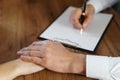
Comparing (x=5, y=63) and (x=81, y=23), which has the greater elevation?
(x=81, y=23)

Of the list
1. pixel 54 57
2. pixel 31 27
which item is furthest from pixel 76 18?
pixel 54 57

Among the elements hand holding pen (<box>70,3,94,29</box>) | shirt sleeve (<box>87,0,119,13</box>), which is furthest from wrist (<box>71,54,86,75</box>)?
shirt sleeve (<box>87,0,119,13</box>)

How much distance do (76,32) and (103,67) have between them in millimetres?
310

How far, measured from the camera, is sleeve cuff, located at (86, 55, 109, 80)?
2.80ft

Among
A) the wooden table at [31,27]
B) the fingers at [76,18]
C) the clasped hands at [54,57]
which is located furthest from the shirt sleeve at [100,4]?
the clasped hands at [54,57]

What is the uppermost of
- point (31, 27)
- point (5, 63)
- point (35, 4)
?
point (35, 4)

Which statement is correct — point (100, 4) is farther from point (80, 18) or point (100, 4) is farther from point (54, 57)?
point (54, 57)

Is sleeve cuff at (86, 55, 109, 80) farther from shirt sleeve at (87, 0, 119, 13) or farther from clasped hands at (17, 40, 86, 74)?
shirt sleeve at (87, 0, 119, 13)

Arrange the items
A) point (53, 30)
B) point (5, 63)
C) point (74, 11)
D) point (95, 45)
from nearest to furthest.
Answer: point (5, 63), point (95, 45), point (53, 30), point (74, 11)

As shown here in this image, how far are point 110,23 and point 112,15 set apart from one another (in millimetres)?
97

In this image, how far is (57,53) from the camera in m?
0.91

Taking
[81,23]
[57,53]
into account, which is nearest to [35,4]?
[81,23]

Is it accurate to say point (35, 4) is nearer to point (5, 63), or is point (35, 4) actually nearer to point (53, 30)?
point (53, 30)

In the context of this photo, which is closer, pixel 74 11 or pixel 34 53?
pixel 34 53
